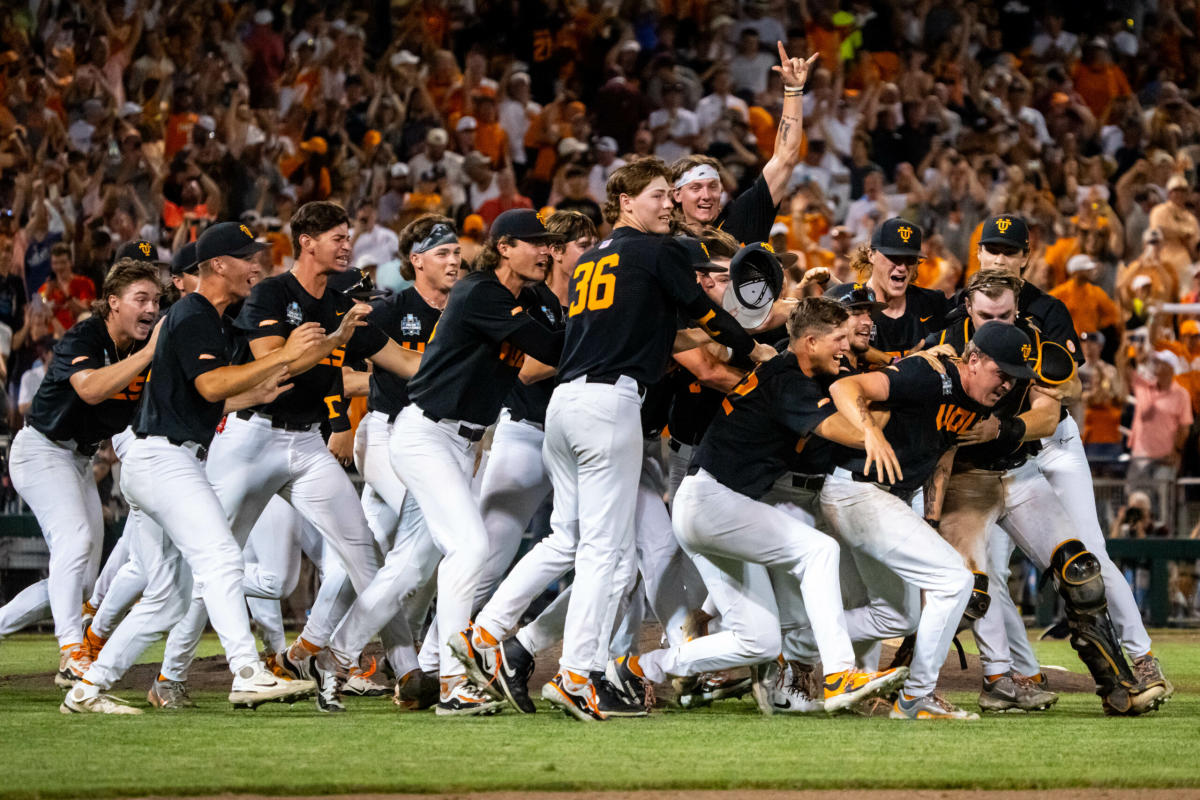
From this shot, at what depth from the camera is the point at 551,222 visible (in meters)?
8.63

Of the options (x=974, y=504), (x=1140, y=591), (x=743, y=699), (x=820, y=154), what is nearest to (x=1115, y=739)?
(x=974, y=504)

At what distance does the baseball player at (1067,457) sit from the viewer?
8.32 meters

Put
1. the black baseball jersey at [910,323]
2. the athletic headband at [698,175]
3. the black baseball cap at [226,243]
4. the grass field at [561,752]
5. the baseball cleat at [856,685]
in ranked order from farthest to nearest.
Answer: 1. the black baseball jersey at [910,323]
2. the athletic headband at [698,175]
3. the black baseball cap at [226,243]
4. the baseball cleat at [856,685]
5. the grass field at [561,752]

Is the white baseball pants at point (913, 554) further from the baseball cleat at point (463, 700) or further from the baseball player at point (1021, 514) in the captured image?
the baseball cleat at point (463, 700)

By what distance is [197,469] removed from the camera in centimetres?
757

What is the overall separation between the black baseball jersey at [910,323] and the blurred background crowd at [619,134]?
4422 mm

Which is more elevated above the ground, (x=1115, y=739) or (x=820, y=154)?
(x=820, y=154)

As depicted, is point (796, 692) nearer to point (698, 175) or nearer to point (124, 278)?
point (698, 175)

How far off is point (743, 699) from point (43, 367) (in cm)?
680

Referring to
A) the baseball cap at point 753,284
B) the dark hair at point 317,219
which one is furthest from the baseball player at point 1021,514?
the dark hair at point 317,219

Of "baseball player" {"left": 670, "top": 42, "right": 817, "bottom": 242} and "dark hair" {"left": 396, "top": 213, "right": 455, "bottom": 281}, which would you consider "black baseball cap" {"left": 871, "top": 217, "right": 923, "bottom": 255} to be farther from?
"dark hair" {"left": 396, "top": 213, "right": 455, "bottom": 281}

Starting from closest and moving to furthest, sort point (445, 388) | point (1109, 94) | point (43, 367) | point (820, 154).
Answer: point (445, 388), point (43, 367), point (820, 154), point (1109, 94)

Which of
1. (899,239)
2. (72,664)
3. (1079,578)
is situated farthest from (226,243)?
(1079,578)

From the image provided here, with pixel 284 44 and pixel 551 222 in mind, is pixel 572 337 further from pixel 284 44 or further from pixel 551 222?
pixel 284 44
